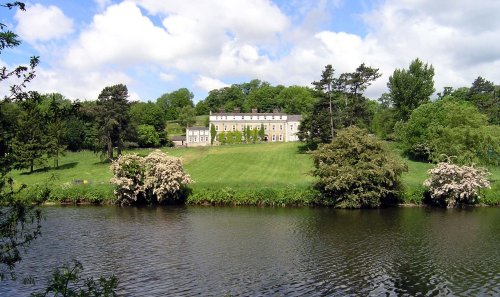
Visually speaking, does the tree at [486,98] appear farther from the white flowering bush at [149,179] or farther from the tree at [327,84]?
the white flowering bush at [149,179]

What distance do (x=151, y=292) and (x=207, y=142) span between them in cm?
11410

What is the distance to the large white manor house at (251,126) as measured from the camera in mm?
133375

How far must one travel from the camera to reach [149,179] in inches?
1983

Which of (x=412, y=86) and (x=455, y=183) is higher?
(x=412, y=86)

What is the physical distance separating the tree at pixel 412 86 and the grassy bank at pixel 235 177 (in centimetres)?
1424

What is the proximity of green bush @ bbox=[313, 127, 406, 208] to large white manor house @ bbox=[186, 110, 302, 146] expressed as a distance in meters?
84.2

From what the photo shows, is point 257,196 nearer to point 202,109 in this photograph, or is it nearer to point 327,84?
point 327,84

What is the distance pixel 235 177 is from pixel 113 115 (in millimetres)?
24706

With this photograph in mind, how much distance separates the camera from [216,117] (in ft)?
436

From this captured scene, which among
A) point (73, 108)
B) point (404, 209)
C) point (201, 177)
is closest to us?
point (73, 108)

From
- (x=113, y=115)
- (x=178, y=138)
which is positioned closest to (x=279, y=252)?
(x=113, y=115)

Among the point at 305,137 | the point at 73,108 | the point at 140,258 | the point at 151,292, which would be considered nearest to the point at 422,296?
the point at 151,292

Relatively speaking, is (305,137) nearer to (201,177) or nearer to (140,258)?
(201,177)

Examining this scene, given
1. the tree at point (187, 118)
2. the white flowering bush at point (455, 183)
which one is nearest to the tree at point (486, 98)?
the white flowering bush at point (455, 183)
